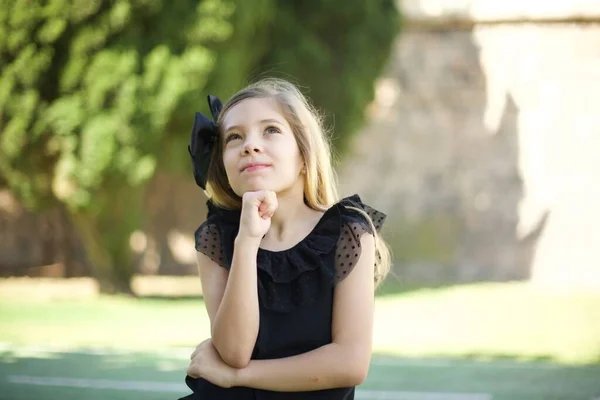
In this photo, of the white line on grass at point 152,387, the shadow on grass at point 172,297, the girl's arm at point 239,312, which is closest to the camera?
the girl's arm at point 239,312

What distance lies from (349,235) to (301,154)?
0.24m

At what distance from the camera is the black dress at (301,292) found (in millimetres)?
2010

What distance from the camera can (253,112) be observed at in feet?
6.93

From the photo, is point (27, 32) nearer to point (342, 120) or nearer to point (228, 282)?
point (342, 120)

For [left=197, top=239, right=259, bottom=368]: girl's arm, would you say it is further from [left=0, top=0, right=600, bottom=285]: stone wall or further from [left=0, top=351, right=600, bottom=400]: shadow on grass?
[left=0, top=0, right=600, bottom=285]: stone wall

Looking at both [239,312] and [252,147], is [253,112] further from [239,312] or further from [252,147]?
[239,312]

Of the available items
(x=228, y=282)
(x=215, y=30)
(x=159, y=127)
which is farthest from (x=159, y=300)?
(x=228, y=282)

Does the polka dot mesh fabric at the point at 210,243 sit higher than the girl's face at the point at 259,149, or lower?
lower

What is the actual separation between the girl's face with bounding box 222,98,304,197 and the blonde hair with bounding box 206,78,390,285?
26 millimetres

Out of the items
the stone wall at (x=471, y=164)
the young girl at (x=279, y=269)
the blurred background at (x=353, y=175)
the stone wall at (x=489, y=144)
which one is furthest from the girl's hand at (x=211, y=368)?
the stone wall at (x=471, y=164)

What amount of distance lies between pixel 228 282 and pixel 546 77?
1361 cm

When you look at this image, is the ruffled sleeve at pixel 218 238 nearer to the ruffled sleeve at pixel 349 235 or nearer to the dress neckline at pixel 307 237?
the dress neckline at pixel 307 237

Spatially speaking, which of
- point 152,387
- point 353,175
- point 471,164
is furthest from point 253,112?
point 471,164

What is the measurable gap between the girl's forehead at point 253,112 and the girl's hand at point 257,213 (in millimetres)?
189
